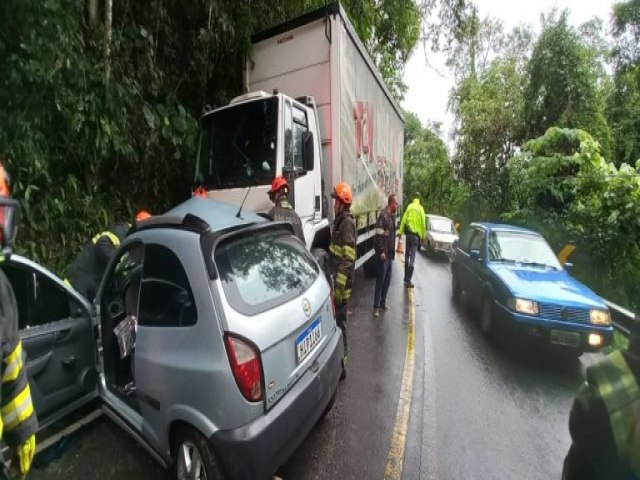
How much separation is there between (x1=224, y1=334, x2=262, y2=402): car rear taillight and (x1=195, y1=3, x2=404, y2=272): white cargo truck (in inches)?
94.9

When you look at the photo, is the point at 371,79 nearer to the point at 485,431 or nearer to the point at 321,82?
the point at 321,82

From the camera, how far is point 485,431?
3.25 metres

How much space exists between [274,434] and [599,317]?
14.0ft

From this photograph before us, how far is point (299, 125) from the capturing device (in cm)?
501

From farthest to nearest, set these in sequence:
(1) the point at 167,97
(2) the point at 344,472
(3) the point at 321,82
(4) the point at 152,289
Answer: (1) the point at 167,97 → (3) the point at 321,82 → (2) the point at 344,472 → (4) the point at 152,289

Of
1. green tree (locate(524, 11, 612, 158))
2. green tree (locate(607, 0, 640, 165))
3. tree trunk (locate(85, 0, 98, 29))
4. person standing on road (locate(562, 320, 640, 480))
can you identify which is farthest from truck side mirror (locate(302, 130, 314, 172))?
green tree (locate(607, 0, 640, 165))

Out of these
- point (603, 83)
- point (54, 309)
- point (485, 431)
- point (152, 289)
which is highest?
point (603, 83)

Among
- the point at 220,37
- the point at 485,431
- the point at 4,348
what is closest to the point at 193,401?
the point at 4,348

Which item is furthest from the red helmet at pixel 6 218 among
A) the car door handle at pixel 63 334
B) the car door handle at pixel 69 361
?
the car door handle at pixel 69 361

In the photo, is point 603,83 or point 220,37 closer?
point 220,37

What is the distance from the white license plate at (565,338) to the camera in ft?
14.7

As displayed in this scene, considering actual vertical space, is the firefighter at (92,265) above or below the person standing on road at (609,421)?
above

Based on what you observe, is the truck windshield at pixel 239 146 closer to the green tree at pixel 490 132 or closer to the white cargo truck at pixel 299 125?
the white cargo truck at pixel 299 125

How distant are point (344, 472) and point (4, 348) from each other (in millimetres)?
2200
